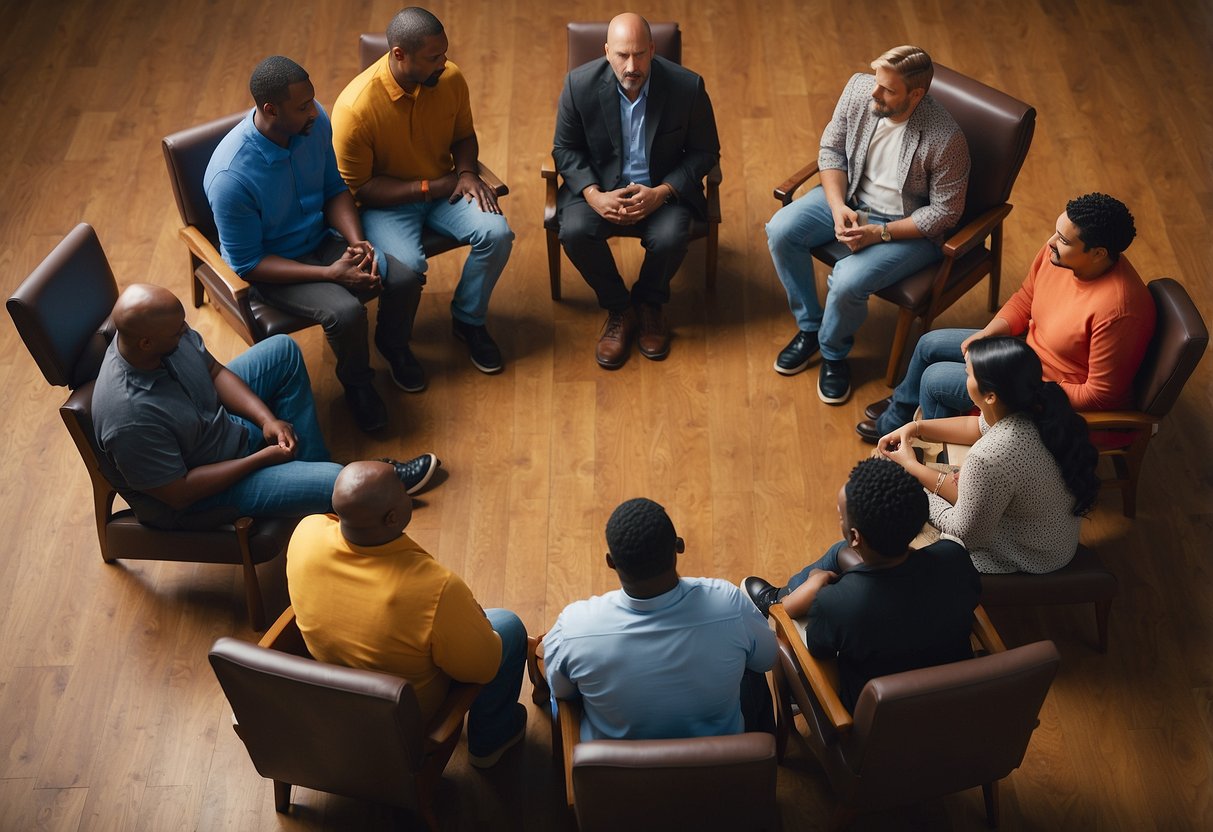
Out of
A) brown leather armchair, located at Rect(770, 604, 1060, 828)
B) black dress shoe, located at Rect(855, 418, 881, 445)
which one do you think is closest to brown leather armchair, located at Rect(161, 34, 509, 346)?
black dress shoe, located at Rect(855, 418, 881, 445)

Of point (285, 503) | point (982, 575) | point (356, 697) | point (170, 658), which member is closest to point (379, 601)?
point (356, 697)

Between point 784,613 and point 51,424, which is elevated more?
point 784,613

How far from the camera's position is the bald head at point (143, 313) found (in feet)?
10.3

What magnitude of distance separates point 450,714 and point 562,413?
1686 mm

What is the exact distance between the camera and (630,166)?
436 cm

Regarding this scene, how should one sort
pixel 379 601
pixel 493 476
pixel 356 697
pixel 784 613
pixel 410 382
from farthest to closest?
pixel 410 382, pixel 493 476, pixel 784 613, pixel 379 601, pixel 356 697

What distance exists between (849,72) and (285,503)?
373 centimetres

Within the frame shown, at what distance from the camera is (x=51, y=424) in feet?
13.9

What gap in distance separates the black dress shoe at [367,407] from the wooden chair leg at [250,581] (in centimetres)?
75

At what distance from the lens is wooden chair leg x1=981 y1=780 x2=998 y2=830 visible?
3.01 metres

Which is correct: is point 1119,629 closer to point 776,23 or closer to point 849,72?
point 849,72

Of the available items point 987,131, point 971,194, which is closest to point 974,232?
point 971,194

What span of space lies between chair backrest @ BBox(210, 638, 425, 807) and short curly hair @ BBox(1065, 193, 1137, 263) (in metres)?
2.34

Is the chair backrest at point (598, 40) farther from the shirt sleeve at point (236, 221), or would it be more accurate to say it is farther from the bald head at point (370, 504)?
the bald head at point (370, 504)
